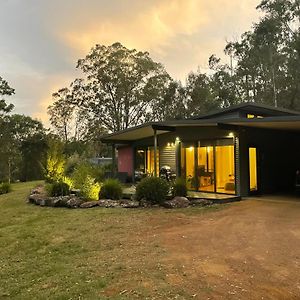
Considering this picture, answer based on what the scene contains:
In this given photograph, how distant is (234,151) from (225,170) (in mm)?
788

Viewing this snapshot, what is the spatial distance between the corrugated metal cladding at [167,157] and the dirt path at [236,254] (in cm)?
625

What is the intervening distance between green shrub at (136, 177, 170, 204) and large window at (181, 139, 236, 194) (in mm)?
2554

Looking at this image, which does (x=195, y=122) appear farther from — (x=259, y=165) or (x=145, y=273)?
(x=145, y=273)

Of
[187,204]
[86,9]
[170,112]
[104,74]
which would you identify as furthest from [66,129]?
[187,204]

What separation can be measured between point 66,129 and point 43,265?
3041 cm

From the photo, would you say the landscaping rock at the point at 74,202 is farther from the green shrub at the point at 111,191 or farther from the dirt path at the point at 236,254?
the dirt path at the point at 236,254

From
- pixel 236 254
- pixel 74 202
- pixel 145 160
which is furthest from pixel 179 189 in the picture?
pixel 145 160

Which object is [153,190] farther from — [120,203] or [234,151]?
[234,151]

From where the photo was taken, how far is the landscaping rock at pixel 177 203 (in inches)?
369

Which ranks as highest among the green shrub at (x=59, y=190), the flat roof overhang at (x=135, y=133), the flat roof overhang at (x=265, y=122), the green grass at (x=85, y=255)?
the flat roof overhang at (x=135, y=133)

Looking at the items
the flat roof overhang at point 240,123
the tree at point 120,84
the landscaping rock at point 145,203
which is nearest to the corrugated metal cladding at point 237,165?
the flat roof overhang at point 240,123

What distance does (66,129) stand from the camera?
1337 inches

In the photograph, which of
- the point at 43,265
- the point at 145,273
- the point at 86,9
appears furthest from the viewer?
the point at 86,9

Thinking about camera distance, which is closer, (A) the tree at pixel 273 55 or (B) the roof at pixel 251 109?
(B) the roof at pixel 251 109
